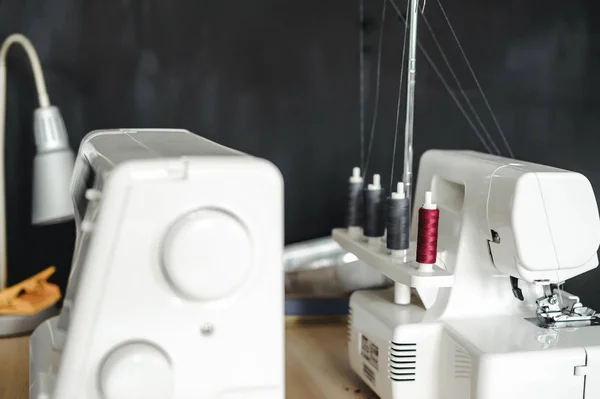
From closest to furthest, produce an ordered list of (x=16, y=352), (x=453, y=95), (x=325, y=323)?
(x=16, y=352) → (x=325, y=323) → (x=453, y=95)

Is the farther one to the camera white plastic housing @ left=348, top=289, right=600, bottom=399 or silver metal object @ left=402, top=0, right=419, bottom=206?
silver metal object @ left=402, top=0, right=419, bottom=206

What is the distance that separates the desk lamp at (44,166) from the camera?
5.41 feet

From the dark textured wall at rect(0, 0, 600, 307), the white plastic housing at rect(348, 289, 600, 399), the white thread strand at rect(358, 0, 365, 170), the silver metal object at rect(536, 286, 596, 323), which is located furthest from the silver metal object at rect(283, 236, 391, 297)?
the silver metal object at rect(536, 286, 596, 323)

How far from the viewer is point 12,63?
5.95 feet

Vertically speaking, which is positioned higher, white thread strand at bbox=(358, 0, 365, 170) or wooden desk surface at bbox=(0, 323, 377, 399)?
white thread strand at bbox=(358, 0, 365, 170)

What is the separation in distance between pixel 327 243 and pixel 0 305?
773mm

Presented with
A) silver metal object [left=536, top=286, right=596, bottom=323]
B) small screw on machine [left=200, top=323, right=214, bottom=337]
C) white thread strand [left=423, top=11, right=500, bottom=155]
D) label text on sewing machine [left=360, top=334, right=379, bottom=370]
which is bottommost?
label text on sewing machine [left=360, top=334, right=379, bottom=370]

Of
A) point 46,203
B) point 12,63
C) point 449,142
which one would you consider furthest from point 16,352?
point 449,142

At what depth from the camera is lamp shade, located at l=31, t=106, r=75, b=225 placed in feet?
5.40

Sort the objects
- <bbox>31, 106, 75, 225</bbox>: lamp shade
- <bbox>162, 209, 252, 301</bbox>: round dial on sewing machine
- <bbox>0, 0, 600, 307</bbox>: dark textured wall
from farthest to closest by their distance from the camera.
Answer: <bbox>0, 0, 600, 307</bbox>: dark textured wall → <bbox>31, 106, 75, 225</bbox>: lamp shade → <bbox>162, 209, 252, 301</bbox>: round dial on sewing machine

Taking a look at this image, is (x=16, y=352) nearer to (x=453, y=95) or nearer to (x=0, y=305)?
(x=0, y=305)

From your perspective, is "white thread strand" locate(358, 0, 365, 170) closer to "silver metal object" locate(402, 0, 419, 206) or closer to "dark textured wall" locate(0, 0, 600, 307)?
"dark textured wall" locate(0, 0, 600, 307)

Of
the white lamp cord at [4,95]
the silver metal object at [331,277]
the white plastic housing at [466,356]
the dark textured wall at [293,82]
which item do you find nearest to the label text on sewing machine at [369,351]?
the white plastic housing at [466,356]

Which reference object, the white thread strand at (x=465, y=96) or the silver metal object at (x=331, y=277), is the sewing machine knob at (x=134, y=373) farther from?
the white thread strand at (x=465, y=96)
